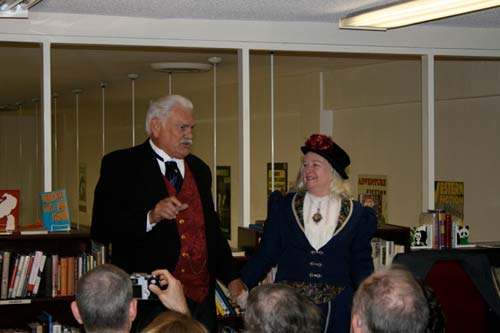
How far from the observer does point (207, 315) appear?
4023 millimetres

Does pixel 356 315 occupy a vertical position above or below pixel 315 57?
below

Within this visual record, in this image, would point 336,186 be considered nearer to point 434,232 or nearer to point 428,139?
point 434,232

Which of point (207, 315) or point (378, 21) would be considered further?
point (378, 21)

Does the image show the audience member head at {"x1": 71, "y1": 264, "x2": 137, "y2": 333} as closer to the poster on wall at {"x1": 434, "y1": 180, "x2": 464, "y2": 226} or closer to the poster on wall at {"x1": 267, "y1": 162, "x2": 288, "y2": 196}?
the poster on wall at {"x1": 434, "y1": 180, "x2": 464, "y2": 226}

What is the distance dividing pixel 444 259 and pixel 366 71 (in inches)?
185

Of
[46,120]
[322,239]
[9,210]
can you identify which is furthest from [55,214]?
[322,239]

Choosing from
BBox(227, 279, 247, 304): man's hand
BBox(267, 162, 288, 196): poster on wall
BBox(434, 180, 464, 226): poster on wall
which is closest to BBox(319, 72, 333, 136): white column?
BBox(267, 162, 288, 196): poster on wall

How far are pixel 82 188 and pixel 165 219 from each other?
10.1 metres

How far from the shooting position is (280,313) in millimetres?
2406

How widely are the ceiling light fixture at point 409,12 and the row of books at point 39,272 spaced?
2.23 m

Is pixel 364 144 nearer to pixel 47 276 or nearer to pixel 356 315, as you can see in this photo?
pixel 47 276

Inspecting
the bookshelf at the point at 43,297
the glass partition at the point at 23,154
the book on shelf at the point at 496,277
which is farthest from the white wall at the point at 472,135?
the glass partition at the point at 23,154

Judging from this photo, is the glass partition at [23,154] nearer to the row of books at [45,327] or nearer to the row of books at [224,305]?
the row of books at [45,327]

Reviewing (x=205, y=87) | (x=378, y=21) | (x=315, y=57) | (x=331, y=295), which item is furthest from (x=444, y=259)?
(x=205, y=87)
